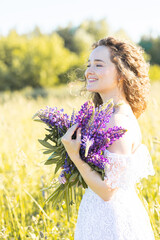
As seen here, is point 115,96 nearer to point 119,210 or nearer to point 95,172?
point 95,172

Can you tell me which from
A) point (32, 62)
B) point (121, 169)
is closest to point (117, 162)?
point (121, 169)

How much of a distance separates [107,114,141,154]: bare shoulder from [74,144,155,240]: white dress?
0.03m

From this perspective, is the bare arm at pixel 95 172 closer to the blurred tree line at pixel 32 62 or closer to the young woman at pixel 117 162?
the young woman at pixel 117 162

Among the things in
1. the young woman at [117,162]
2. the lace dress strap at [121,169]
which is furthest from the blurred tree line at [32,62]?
the lace dress strap at [121,169]

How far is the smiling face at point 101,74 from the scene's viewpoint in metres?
1.66

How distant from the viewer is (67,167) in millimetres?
1489

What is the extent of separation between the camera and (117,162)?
55.2 inches

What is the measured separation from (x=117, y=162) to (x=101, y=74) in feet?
1.89

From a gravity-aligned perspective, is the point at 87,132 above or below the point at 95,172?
above

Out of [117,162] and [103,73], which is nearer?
[117,162]

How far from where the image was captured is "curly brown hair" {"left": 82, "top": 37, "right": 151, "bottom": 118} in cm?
172

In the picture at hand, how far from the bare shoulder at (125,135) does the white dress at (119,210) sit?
33mm

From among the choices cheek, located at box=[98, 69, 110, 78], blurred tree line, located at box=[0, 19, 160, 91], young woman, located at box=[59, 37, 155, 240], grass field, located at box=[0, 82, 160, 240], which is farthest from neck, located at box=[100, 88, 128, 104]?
blurred tree line, located at box=[0, 19, 160, 91]

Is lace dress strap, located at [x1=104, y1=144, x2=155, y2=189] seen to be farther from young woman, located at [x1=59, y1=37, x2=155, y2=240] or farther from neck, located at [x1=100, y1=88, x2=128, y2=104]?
neck, located at [x1=100, y1=88, x2=128, y2=104]
